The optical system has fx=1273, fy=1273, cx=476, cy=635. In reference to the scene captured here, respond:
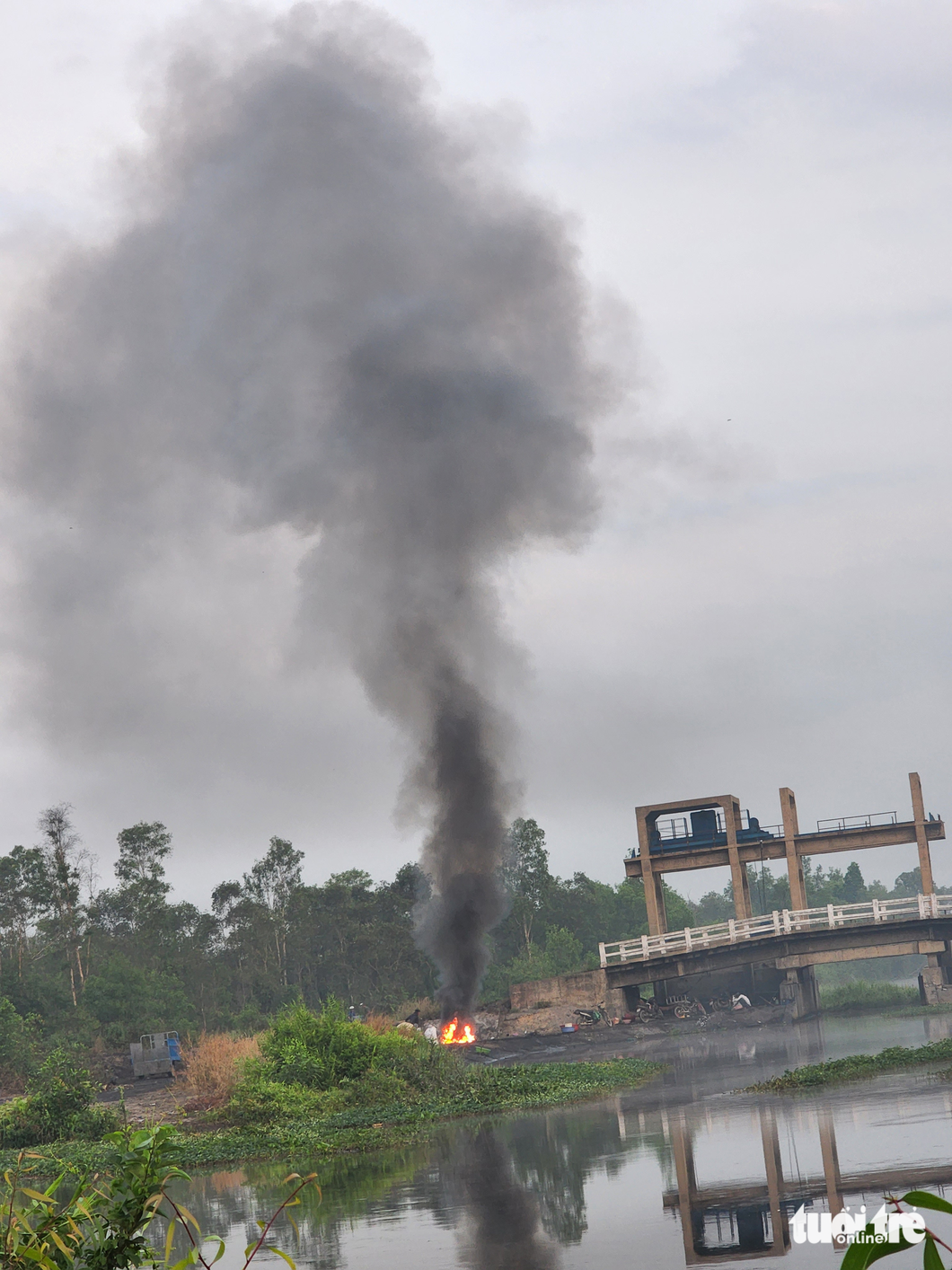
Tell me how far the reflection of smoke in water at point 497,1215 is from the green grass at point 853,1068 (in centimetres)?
687

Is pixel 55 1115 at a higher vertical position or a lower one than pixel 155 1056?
lower

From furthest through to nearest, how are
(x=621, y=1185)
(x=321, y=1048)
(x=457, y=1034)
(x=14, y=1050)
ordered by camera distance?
(x=14, y=1050) < (x=457, y=1034) < (x=321, y=1048) < (x=621, y=1185)

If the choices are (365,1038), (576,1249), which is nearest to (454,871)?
(365,1038)

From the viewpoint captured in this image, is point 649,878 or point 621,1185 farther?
point 649,878

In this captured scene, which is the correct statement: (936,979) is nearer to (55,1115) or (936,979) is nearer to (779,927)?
(779,927)

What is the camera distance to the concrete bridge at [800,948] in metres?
54.1

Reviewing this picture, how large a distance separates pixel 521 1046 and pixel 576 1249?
35126 millimetres

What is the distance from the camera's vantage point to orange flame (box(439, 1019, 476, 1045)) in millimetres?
48375

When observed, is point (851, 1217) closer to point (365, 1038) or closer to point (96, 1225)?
point (96, 1225)

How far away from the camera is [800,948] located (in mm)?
55312

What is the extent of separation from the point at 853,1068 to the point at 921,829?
36.1 metres

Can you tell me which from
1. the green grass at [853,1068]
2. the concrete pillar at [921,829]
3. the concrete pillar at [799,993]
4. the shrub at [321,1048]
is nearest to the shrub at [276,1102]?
the shrub at [321,1048]

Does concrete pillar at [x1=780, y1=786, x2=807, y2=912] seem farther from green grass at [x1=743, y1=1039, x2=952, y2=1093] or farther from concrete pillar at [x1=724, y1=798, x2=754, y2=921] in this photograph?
green grass at [x1=743, y1=1039, x2=952, y2=1093]

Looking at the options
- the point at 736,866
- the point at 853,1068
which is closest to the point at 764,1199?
the point at 853,1068
